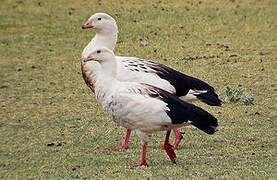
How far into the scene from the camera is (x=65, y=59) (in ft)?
48.4

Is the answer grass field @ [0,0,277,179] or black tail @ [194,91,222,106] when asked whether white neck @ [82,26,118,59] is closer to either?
grass field @ [0,0,277,179]

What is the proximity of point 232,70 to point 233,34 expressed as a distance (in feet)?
10.2

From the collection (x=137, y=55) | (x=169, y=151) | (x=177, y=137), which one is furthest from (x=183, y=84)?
(x=137, y=55)

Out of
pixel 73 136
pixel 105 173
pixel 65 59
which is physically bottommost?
pixel 65 59

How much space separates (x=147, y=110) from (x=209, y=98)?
153cm

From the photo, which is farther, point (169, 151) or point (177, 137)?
point (177, 137)

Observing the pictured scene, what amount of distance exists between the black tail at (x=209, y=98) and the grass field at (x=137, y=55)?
70 cm

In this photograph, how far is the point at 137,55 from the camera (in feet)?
47.6

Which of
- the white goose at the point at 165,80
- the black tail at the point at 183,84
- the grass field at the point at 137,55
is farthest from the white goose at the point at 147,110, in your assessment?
the black tail at the point at 183,84

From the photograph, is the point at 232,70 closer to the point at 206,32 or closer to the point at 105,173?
the point at 206,32

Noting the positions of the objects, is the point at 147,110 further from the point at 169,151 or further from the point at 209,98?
the point at 209,98

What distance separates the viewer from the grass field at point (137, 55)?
7500 mm

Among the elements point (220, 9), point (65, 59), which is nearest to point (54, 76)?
point (65, 59)

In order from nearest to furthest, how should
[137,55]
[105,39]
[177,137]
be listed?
1. [177,137]
2. [105,39]
3. [137,55]
